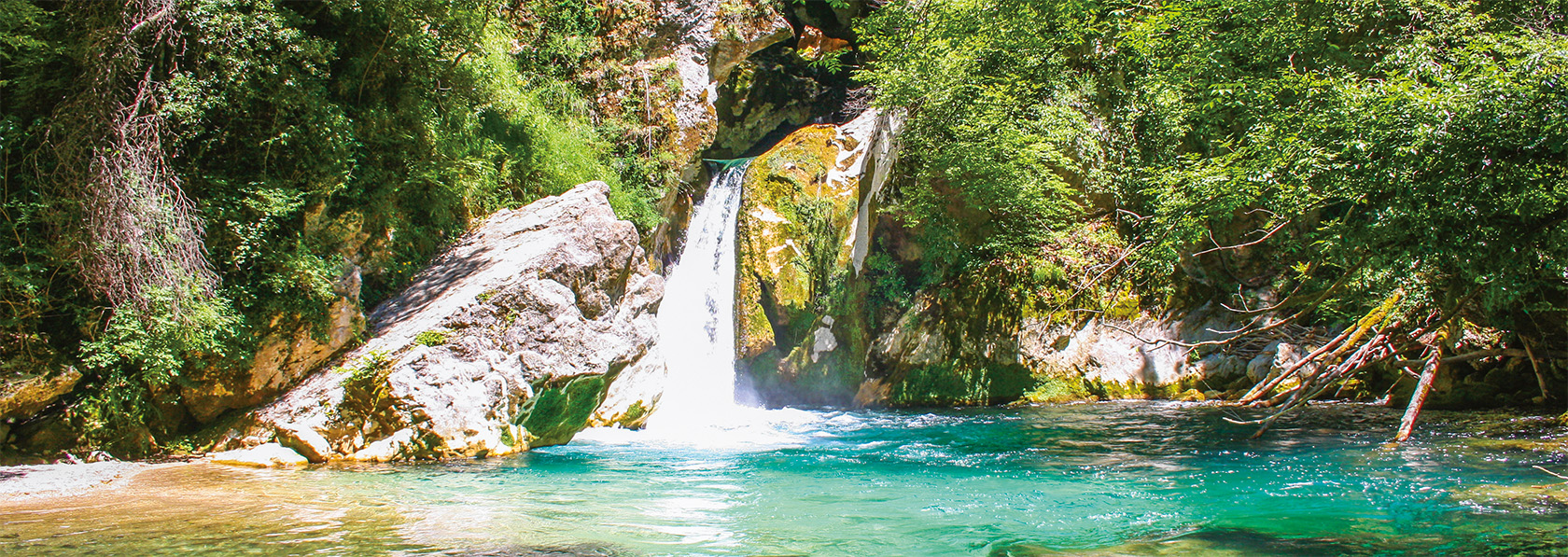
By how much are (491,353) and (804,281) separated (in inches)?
315

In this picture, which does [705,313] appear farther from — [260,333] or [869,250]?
[260,333]

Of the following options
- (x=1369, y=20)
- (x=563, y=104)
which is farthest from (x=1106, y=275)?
(x=563, y=104)

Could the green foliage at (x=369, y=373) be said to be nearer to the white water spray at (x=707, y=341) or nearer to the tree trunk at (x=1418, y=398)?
the white water spray at (x=707, y=341)

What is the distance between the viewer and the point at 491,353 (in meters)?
7.96

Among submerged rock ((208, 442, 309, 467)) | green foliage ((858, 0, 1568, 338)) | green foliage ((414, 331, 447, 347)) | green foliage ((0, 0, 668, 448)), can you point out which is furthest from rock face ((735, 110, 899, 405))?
submerged rock ((208, 442, 309, 467))

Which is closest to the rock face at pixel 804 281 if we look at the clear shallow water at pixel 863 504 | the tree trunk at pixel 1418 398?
the clear shallow water at pixel 863 504

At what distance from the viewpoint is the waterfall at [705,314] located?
538 inches

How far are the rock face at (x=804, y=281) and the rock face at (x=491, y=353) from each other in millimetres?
4485

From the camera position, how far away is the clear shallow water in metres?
4.28

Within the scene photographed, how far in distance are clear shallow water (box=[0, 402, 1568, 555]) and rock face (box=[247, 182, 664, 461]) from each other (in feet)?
1.69

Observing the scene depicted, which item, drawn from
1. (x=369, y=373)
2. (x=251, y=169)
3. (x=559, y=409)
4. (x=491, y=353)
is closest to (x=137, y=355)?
(x=369, y=373)

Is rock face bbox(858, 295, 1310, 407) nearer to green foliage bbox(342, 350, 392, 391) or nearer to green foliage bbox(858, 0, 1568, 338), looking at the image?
green foliage bbox(858, 0, 1568, 338)

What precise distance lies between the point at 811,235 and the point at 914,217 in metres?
2.09

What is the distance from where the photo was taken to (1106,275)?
47.5ft
